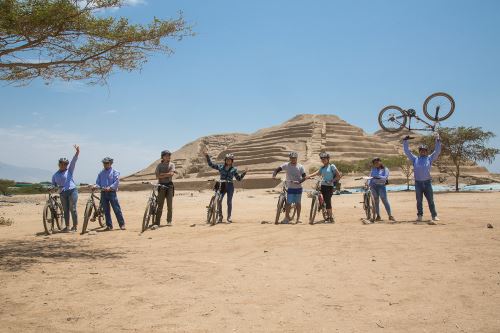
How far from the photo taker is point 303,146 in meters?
60.8

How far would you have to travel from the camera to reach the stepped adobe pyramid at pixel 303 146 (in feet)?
182

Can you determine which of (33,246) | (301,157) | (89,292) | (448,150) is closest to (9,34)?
(33,246)

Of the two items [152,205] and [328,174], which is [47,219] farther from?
[328,174]

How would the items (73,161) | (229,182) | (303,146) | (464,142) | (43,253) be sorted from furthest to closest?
(303,146) < (464,142) < (229,182) < (73,161) < (43,253)

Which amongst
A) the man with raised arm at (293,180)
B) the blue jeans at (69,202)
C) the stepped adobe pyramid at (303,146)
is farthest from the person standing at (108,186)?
the stepped adobe pyramid at (303,146)

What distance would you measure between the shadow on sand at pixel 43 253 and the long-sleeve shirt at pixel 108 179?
83.0 inches

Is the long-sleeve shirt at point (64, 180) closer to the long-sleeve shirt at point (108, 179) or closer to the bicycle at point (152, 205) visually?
the long-sleeve shirt at point (108, 179)

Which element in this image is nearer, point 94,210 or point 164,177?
point 94,210

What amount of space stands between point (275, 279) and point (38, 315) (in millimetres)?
2634

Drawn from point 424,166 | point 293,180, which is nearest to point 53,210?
point 293,180

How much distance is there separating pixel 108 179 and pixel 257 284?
6474mm

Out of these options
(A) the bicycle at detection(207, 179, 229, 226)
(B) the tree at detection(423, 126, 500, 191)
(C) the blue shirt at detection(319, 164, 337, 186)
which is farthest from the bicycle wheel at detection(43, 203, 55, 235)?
(B) the tree at detection(423, 126, 500, 191)

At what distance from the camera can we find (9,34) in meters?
6.77

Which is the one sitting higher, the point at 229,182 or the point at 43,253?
the point at 229,182
